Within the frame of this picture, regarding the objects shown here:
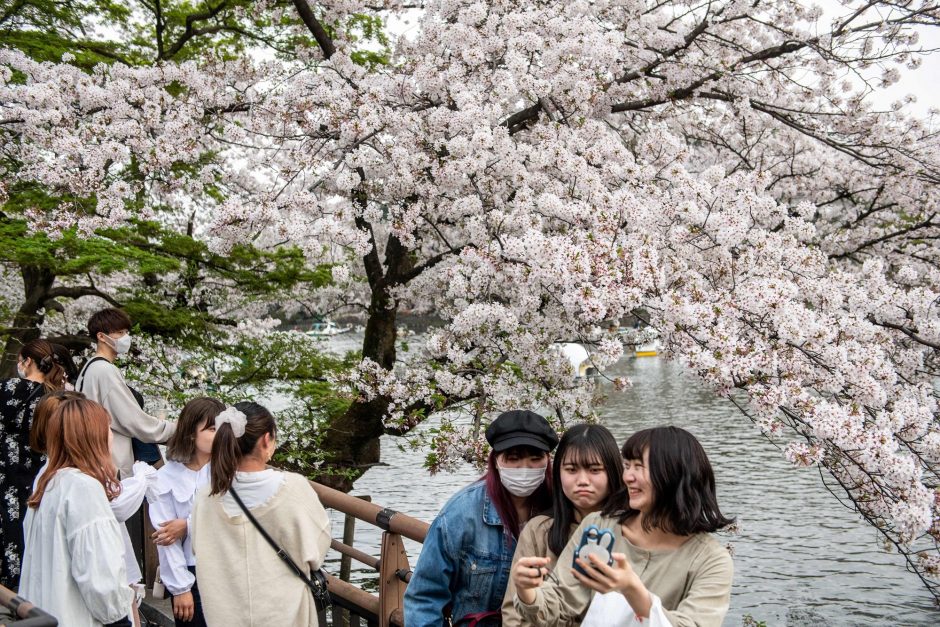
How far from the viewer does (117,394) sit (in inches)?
184

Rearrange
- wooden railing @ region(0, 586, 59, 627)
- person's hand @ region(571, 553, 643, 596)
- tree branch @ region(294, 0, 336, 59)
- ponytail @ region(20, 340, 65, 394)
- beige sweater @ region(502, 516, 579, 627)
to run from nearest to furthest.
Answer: person's hand @ region(571, 553, 643, 596)
wooden railing @ region(0, 586, 59, 627)
beige sweater @ region(502, 516, 579, 627)
ponytail @ region(20, 340, 65, 394)
tree branch @ region(294, 0, 336, 59)

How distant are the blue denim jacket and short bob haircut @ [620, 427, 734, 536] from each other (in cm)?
51

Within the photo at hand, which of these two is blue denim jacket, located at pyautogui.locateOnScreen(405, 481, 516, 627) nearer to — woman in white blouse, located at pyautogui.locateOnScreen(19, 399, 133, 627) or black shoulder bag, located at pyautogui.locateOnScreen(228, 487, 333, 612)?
black shoulder bag, located at pyautogui.locateOnScreen(228, 487, 333, 612)

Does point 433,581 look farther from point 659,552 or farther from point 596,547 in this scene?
point 596,547

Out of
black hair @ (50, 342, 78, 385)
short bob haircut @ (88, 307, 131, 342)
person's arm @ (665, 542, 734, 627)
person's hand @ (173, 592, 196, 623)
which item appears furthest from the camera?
short bob haircut @ (88, 307, 131, 342)

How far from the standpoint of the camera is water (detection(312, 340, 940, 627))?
12031 mm

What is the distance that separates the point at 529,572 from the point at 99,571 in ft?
5.87

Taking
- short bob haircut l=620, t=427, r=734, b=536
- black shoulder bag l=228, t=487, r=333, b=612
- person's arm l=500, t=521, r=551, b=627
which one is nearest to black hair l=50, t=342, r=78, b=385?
black shoulder bag l=228, t=487, r=333, b=612

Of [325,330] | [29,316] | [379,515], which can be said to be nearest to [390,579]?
[379,515]

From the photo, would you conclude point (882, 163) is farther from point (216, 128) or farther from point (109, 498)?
point (109, 498)

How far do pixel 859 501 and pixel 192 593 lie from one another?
438 centimetres

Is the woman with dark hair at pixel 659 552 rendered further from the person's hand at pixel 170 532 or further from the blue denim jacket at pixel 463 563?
the person's hand at pixel 170 532

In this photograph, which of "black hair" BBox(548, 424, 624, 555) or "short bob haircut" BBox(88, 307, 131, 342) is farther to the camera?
"short bob haircut" BBox(88, 307, 131, 342)

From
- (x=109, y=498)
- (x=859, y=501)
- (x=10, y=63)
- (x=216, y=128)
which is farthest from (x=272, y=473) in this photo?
(x=10, y=63)
